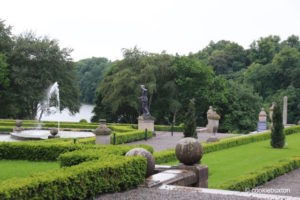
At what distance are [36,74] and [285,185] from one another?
34776 millimetres

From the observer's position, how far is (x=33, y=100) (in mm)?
44250

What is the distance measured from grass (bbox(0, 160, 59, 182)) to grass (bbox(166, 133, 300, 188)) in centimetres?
453

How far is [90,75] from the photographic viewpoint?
80375 mm

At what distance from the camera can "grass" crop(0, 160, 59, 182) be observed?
12.8 metres

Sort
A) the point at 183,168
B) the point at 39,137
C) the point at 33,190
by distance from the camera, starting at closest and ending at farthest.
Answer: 1. the point at 33,190
2. the point at 183,168
3. the point at 39,137

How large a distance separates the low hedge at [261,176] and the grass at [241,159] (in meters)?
0.40

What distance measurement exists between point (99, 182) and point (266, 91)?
186 feet

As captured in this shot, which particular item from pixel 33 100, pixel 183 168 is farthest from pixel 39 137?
pixel 33 100

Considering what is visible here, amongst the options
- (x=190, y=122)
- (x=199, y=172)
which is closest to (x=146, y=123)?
(x=190, y=122)

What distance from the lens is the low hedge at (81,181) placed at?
693 cm

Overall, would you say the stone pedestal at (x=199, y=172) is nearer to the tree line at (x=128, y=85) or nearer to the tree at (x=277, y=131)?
the tree at (x=277, y=131)

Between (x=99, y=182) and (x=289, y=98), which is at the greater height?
(x=289, y=98)

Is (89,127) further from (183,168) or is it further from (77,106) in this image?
(183,168)

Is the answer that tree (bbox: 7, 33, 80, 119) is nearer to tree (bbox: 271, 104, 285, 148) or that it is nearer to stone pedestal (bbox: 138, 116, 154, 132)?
stone pedestal (bbox: 138, 116, 154, 132)
